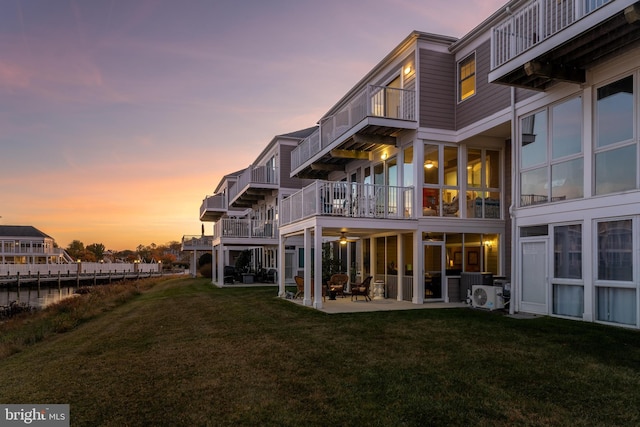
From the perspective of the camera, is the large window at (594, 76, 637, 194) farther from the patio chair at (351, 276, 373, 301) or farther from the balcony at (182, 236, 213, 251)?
the balcony at (182, 236, 213, 251)

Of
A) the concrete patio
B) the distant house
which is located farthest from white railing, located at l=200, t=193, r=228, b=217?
the distant house

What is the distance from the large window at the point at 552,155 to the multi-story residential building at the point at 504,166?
1.3 inches

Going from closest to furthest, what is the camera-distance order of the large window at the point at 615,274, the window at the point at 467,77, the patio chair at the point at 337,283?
the large window at the point at 615,274, the window at the point at 467,77, the patio chair at the point at 337,283

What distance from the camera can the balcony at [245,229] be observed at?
24.8 metres

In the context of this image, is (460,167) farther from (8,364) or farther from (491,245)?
(8,364)

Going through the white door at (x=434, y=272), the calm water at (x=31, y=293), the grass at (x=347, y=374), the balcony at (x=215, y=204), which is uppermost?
the balcony at (x=215, y=204)

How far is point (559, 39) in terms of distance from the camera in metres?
8.48

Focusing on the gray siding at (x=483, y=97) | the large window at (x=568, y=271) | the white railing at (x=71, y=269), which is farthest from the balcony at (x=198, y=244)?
the large window at (x=568, y=271)

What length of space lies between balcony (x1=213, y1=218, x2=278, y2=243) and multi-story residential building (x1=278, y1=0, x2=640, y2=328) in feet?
25.2

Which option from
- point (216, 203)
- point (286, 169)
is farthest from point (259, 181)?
point (216, 203)

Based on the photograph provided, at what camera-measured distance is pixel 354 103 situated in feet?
49.3

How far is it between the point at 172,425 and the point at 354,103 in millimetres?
12367

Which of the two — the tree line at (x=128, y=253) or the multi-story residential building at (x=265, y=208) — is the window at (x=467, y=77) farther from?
the tree line at (x=128, y=253)

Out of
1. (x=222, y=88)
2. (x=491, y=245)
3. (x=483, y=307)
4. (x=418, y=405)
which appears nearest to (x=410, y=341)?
(x=418, y=405)
